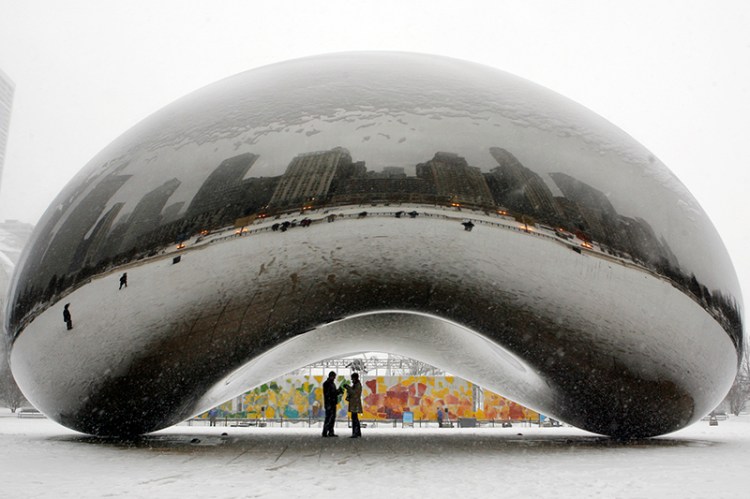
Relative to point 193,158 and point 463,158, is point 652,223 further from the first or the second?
point 193,158

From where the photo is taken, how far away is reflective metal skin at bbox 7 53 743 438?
222 inches

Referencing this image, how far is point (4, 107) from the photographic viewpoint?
118 m

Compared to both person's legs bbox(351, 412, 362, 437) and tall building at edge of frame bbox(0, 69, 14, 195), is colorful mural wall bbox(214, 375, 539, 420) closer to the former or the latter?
person's legs bbox(351, 412, 362, 437)

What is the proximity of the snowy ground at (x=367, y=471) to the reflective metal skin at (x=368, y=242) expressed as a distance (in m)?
0.83

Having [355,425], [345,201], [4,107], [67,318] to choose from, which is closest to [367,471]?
[345,201]

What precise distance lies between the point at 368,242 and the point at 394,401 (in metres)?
18.4

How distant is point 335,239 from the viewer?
564 centimetres

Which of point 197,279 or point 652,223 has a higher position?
point 652,223

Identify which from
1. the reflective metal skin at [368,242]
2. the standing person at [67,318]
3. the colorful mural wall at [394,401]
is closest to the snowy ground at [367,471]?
the reflective metal skin at [368,242]

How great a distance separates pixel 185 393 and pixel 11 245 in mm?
106965

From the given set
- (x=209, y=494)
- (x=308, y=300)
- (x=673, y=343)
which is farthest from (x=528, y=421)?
(x=209, y=494)

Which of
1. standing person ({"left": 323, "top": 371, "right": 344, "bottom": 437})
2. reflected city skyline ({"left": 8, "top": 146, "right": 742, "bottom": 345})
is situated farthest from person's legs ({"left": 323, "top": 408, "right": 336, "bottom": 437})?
reflected city skyline ({"left": 8, "top": 146, "right": 742, "bottom": 345})

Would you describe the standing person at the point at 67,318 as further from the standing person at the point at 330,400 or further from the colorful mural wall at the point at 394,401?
the colorful mural wall at the point at 394,401

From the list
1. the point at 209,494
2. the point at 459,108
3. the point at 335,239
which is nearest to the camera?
the point at 209,494
